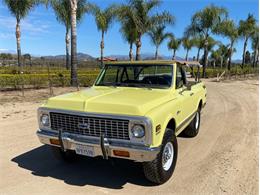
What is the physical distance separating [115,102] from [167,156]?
1316 millimetres

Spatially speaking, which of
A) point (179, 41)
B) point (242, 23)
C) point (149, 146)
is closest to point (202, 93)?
point (149, 146)

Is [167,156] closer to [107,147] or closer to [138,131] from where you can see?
[138,131]

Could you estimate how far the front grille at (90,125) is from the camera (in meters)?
3.95

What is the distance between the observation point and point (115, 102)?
412 cm

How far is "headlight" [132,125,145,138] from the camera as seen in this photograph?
3.85m

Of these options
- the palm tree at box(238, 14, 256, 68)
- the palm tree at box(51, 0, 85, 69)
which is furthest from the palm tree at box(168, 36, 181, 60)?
the palm tree at box(51, 0, 85, 69)

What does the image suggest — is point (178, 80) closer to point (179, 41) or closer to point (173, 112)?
point (173, 112)

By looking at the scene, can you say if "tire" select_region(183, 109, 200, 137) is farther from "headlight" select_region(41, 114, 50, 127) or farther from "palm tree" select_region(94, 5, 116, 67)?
"palm tree" select_region(94, 5, 116, 67)

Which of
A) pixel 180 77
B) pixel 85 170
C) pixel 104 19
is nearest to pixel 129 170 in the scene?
pixel 85 170

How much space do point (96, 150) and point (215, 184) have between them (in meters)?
1.96

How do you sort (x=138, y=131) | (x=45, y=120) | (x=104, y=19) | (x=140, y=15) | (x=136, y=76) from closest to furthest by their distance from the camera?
(x=138, y=131), (x=45, y=120), (x=136, y=76), (x=140, y=15), (x=104, y=19)

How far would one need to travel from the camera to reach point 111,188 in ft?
14.0

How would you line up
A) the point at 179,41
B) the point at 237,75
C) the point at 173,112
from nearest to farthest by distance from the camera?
the point at 173,112 < the point at 237,75 < the point at 179,41

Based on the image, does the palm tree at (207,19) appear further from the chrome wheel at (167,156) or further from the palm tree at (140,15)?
the chrome wheel at (167,156)
